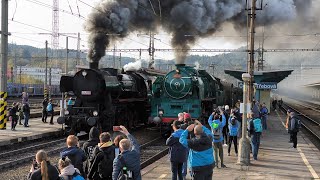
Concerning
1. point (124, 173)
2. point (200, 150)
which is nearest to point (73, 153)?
point (124, 173)

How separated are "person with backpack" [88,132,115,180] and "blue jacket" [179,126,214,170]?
128 cm

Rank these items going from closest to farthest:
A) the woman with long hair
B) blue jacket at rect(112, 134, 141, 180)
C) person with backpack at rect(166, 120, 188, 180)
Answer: the woman with long hair
blue jacket at rect(112, 134, 141, 180)
person with backpack at rect(166, 120, 188, 180)

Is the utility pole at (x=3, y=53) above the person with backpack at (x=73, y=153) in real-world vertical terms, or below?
above

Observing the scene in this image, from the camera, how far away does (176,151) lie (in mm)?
8250

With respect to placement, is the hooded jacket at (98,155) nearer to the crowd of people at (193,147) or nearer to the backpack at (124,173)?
the backpack at (124,173)

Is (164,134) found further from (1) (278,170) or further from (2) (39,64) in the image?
(2) (39,64)

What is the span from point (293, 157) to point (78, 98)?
940 cm

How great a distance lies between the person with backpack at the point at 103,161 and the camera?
256 inches

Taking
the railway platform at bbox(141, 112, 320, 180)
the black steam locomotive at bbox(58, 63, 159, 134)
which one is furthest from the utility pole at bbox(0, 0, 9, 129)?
the railway platform at bbox(141, 112, 320, 180)

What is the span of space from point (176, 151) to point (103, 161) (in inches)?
83.9

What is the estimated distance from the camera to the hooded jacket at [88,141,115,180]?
6.50 metres

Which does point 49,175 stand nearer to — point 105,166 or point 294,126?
point 105,166

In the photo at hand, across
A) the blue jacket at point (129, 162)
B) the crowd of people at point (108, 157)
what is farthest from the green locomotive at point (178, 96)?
the blue jacket at point (129, 162)

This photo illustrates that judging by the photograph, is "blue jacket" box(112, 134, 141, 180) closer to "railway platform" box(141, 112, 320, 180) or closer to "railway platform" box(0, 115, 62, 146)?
"railway platform" box(141, 112, 320, 180)
